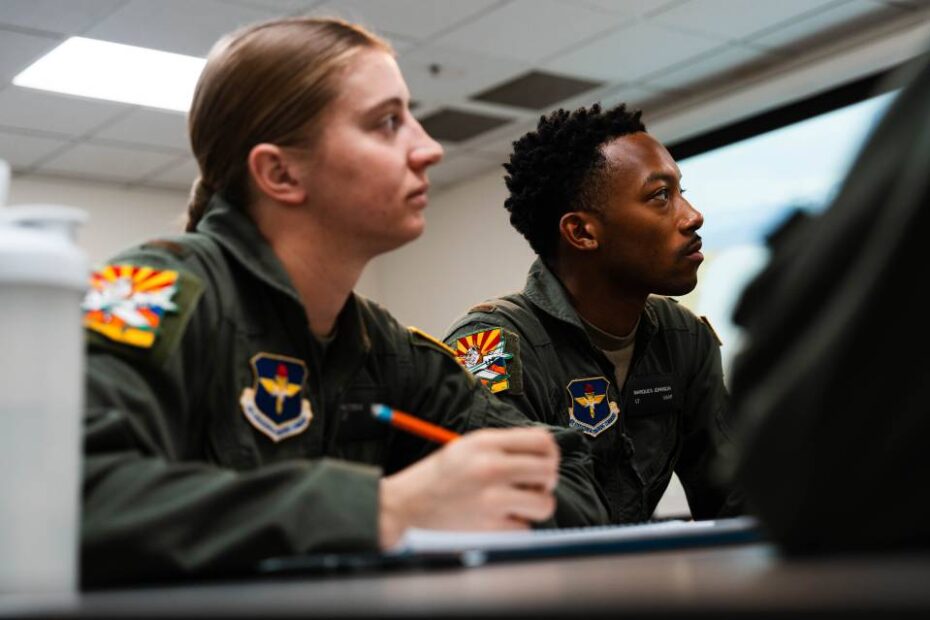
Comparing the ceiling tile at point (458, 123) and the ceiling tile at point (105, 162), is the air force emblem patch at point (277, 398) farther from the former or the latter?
the ceiling tile at point (105, 162)

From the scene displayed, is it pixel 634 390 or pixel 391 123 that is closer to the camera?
pixel 391 123

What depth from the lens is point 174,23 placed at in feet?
14.1

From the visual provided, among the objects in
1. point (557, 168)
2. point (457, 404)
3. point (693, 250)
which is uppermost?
point (557, 168)

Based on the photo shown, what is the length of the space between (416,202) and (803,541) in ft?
2.90

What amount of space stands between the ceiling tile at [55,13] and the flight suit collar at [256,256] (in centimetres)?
301

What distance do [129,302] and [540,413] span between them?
1023mm

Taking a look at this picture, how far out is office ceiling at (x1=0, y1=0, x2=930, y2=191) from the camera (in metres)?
4.25

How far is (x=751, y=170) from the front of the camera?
5430mm

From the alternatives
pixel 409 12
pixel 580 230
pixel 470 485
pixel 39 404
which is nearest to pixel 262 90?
pixel 470 485

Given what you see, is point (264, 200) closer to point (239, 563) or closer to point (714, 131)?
point (239, 563)

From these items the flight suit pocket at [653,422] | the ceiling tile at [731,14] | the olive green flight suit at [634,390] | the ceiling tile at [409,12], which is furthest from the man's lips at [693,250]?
the ceiling tile at [731,14]

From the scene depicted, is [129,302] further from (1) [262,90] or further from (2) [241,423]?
(1) [262,90]

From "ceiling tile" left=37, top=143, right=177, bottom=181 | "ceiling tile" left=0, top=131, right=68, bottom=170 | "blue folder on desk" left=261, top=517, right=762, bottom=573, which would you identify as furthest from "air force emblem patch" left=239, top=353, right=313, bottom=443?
"ceiling tile" left=37, top=143, right=177, bottom=181

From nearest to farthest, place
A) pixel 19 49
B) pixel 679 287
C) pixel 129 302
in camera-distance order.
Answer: pixel 129 302 < pixel 679 287 < pixel 19 49
